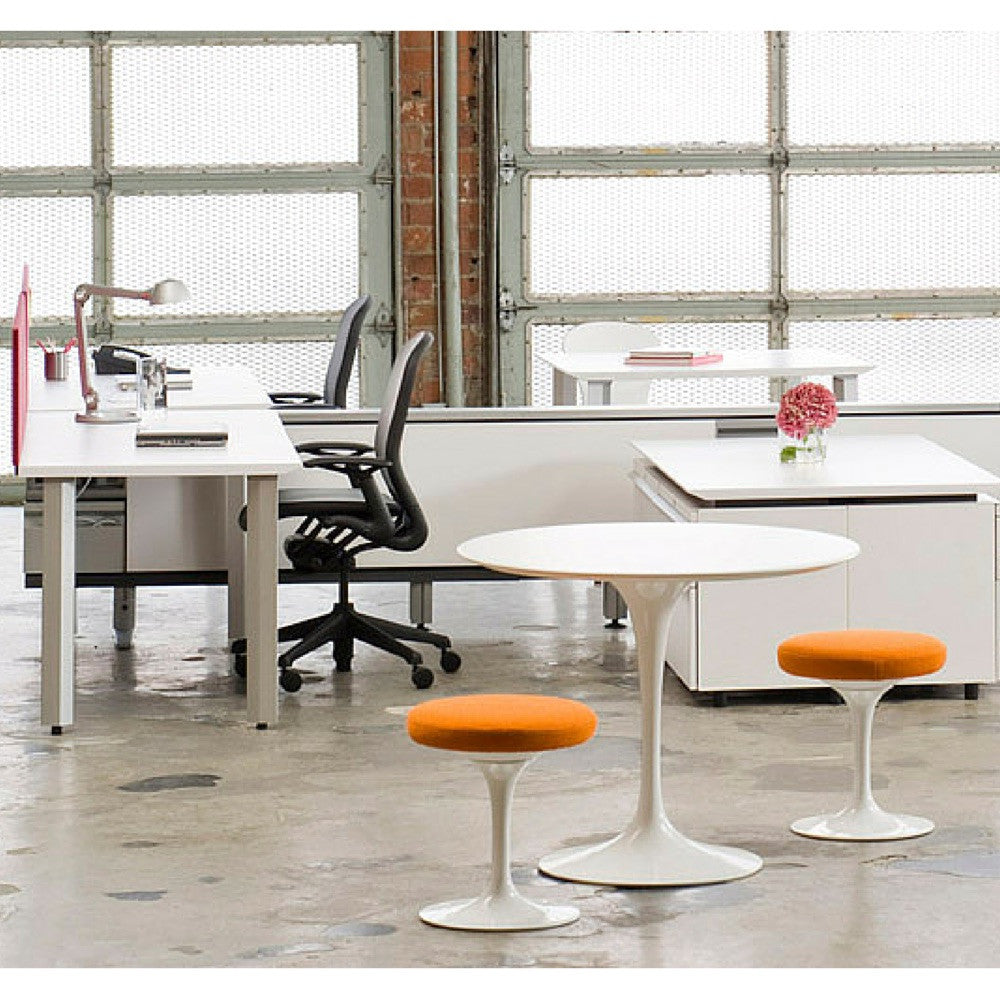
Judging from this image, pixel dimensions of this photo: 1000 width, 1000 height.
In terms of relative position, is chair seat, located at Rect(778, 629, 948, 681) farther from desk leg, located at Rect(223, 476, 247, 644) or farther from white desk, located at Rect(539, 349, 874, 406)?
white desk, located at Rect(539, 349, 874, 406)

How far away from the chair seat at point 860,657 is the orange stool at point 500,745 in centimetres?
80

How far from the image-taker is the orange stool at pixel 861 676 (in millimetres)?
4902

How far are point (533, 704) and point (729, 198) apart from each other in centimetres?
736

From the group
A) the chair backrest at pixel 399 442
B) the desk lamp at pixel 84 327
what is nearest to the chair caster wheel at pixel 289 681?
the chair backrest at pixel 399 442

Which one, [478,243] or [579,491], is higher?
[478,243]

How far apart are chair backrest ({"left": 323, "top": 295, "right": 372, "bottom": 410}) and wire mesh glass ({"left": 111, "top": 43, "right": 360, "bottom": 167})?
2515 mm

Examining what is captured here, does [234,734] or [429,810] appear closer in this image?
[429,810]

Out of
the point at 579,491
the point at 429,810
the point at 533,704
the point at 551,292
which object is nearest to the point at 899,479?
the point at 579,491

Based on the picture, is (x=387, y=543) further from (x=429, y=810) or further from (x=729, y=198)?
(x=729, y=198)

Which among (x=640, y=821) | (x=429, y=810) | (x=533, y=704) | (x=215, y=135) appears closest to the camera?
(x=533, y=704)

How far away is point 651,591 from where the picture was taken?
182 inches

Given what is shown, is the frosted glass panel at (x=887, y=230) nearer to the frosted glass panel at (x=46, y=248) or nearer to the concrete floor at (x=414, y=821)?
the frosted glass panel at (x=46, y=248)

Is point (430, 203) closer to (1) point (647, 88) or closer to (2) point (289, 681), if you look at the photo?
(1) point (647, 88)

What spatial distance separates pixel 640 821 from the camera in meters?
4.76
